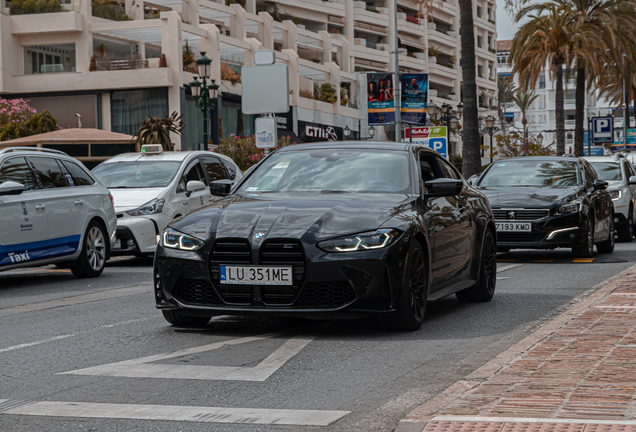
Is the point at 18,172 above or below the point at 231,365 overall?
above

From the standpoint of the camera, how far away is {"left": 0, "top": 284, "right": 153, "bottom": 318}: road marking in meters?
9.38

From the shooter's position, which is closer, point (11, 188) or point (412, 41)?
point (11, 188)

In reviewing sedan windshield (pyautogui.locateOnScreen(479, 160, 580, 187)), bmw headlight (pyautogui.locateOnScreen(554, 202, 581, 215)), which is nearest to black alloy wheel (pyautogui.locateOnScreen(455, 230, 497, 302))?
bmw headlight (pyautogui.locateOnScreen(554, 202, 581, 215))

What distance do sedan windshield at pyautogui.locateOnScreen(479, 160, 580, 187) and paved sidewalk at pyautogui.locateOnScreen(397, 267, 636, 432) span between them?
28.5 ft

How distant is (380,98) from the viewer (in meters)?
55.4

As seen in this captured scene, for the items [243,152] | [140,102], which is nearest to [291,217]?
[243,152]

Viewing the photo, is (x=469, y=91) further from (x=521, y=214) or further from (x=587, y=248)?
(x=521, y=214)

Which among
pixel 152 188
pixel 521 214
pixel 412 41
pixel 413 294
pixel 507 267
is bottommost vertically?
pixel 507 267

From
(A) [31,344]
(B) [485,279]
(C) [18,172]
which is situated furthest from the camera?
(C) [18,172]

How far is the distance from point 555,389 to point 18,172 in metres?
8.63

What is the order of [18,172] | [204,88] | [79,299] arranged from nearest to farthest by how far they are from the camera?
[79,299], [18,172], [204,88]

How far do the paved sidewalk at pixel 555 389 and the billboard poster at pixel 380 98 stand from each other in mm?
46675

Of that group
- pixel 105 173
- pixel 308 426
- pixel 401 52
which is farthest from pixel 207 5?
pixel 308 426

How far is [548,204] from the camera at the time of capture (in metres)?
14.4
